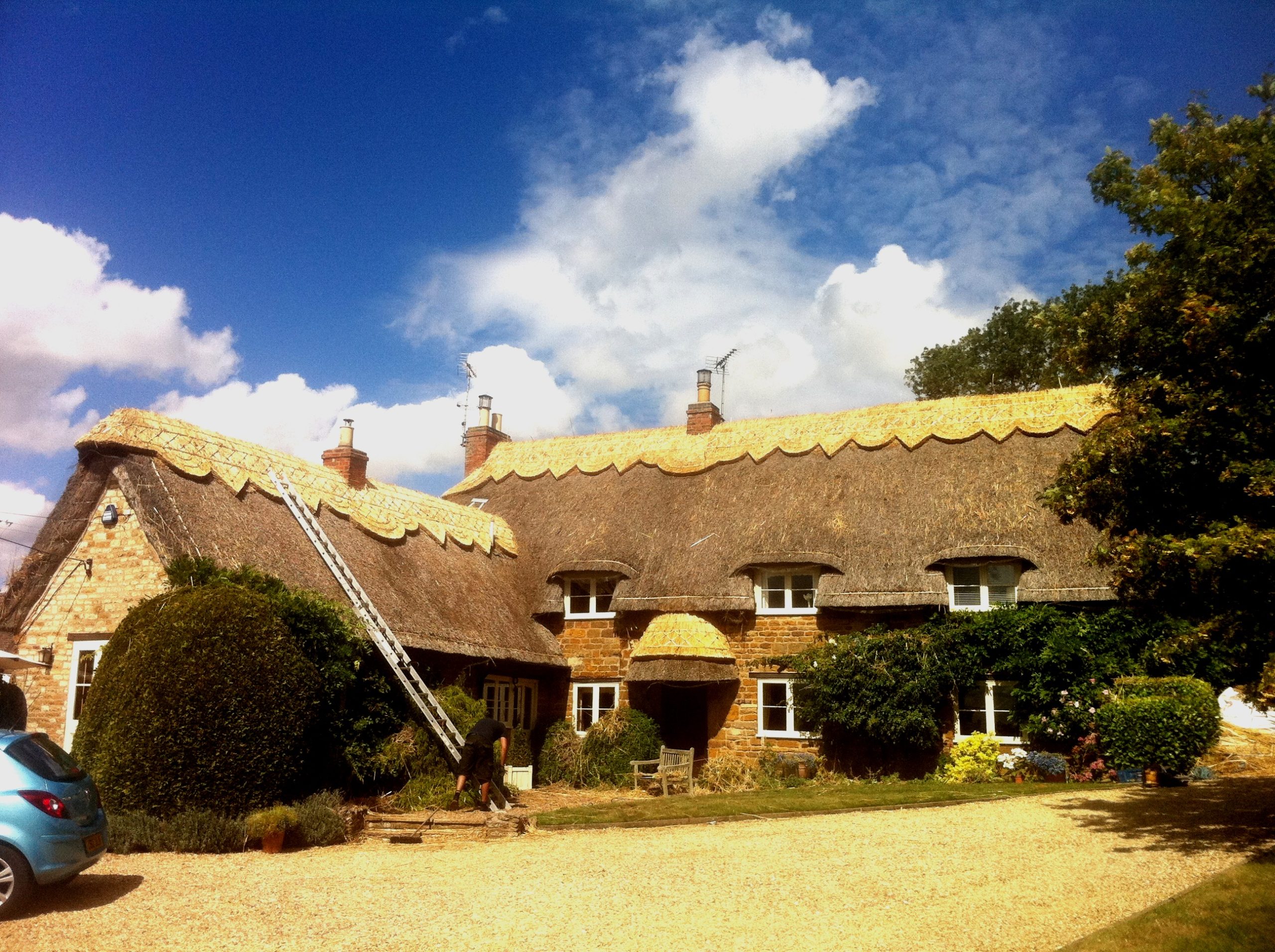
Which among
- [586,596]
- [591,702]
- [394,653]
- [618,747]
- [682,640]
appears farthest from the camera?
[586,596]

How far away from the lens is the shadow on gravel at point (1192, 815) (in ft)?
37.3

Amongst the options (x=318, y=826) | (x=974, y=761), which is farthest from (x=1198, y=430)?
(x=318, y=826)

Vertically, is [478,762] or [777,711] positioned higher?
[777,711]

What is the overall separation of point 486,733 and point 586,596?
8853 millimetres

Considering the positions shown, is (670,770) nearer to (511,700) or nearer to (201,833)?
(511,700)

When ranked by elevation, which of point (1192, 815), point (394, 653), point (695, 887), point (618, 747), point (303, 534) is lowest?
point (695, 887)

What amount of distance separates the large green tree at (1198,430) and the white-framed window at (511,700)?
13.2m

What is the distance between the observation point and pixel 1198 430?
35.4ft

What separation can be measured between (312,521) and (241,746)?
7.30 meters

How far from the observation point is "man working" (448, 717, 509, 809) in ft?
50.3

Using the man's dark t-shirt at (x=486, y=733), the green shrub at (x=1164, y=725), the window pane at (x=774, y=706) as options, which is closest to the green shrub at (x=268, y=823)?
the man's dark t-shirt at (x=486, y=733)

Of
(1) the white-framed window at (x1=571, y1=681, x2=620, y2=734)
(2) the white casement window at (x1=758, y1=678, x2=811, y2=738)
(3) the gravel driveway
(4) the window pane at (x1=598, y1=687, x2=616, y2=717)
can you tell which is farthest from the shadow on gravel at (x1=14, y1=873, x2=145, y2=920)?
(2) the white casement window at (x1=758, y1=678, x2=811, y2=738)

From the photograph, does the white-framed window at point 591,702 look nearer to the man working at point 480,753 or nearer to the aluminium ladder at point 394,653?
the aluminium ladder at point 394,653

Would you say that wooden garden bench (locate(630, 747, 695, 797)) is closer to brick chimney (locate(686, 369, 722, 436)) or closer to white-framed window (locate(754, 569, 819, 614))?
white-framed window (locate(754, 569, 819, 614))
